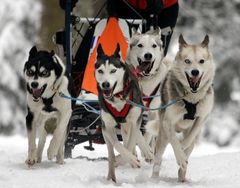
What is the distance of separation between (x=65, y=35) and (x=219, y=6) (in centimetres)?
1011

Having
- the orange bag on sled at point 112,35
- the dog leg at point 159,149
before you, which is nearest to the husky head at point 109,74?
the dog leg at point 159,149

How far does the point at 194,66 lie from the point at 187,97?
0.24m

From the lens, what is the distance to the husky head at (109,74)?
5.46m

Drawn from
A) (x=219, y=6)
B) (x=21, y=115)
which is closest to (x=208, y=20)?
(x=219, y=6)

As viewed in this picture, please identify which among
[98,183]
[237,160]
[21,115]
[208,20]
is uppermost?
[98,183]

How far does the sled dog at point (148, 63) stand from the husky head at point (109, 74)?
787 millimetres

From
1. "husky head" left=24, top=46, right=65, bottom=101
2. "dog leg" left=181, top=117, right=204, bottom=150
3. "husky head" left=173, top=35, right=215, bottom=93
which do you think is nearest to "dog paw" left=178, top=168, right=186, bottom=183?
"dog leg" left=181, top=117, right=204, bottom=150

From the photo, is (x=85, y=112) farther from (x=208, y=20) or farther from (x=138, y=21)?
(x=208, y=20)

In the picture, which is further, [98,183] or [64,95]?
[64,95]

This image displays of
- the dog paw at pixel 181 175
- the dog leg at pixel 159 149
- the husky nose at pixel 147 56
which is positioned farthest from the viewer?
the husky nose at pixel 147 56

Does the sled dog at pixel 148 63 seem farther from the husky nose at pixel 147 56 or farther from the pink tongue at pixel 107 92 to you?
the pink tongue at pixel 107 92

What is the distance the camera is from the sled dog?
21.5 ft

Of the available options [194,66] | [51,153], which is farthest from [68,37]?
[194,66]

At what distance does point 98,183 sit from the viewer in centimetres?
531
